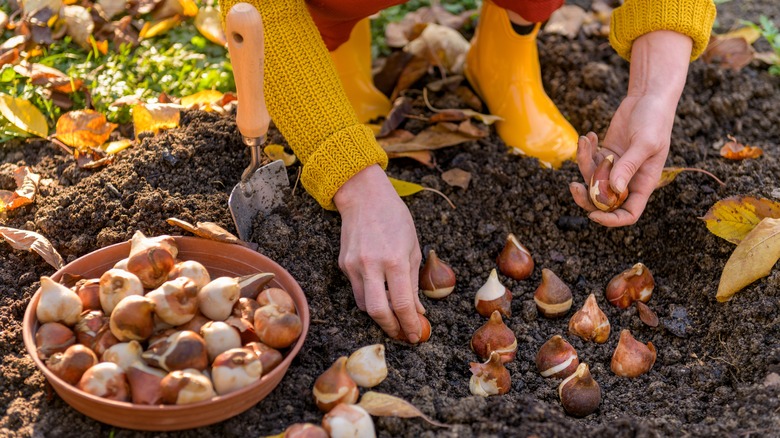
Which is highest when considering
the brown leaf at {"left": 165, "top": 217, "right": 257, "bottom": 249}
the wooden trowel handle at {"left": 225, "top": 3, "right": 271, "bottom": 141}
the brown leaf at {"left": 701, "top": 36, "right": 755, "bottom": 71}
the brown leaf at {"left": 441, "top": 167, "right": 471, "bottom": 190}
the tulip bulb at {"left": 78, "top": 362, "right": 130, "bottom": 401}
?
the wooden trowel handle at {"left": 225, "top": 3, "right": 271, "bottom": 141}

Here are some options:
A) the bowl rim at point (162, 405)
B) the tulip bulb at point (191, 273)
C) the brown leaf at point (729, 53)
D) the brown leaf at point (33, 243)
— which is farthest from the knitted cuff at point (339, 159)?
the brown leaf at point (729, 53)

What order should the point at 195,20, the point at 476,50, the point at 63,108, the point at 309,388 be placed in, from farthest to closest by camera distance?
the point at 195,20, the point at 476,50, the point at 63,108, the point at 309,388

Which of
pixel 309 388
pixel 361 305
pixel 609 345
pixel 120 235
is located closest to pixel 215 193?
pixel 120 235

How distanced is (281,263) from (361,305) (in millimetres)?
194

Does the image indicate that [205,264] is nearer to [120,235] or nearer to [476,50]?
[120,235]

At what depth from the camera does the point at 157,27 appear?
246 centimetres

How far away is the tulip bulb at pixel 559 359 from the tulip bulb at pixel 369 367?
13.7 inches

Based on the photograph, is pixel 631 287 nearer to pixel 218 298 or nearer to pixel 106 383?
pixel 218 298

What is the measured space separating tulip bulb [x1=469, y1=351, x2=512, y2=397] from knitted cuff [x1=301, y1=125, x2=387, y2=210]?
1.50 ft

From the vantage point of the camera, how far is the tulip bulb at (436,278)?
5.66 feet

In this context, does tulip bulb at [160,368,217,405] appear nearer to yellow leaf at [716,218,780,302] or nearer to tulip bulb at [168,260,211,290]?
tulip bulb at [168,260,211,290]

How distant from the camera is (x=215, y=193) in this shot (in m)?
1.77

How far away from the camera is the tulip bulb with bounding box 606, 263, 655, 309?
177 centimetres

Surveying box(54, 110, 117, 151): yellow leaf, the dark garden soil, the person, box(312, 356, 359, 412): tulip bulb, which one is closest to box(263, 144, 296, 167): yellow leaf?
the dark garden soil
